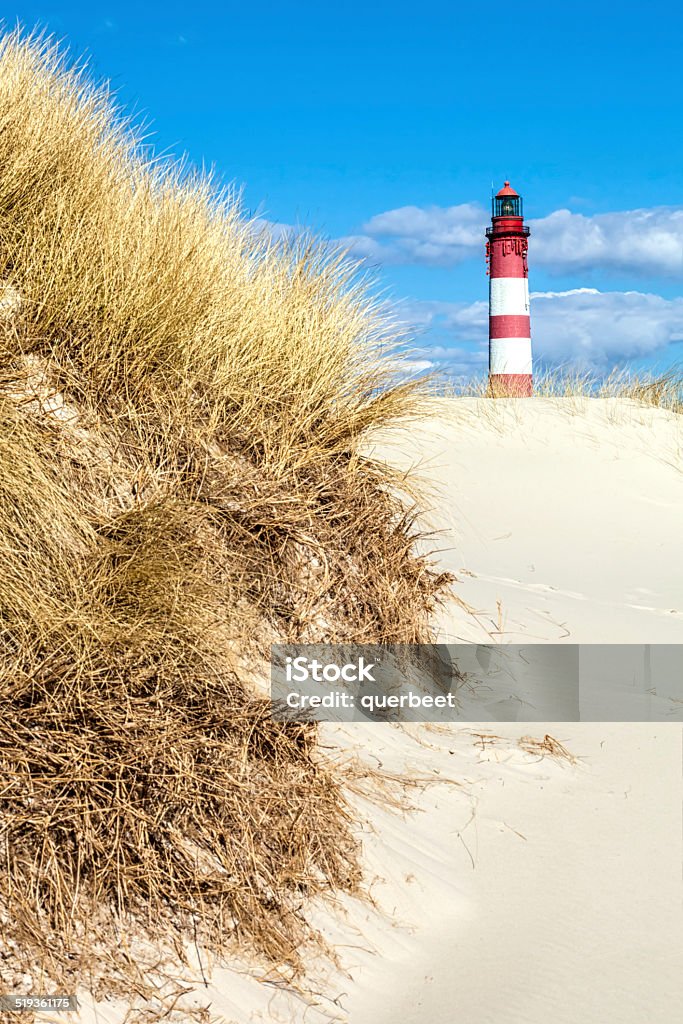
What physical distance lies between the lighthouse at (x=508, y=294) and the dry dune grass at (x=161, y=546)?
1219 centimetres

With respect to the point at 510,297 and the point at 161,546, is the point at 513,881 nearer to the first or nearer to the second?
the point at 161,546

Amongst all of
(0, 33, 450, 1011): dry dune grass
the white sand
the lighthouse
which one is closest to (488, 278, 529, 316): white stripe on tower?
the lighthouse

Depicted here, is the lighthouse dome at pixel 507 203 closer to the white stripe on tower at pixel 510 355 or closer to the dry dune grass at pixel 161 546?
the white stripe on tower at pixel 510 355

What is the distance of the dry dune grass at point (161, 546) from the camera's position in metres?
2.58

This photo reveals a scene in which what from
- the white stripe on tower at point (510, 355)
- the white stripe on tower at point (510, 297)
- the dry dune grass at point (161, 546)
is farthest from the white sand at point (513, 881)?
the white stripe on tower at point (510, 297)

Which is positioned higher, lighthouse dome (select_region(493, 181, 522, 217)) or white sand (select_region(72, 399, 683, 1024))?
lighthouse dome (select_region(493, 181, 522, 217))

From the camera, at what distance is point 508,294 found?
1727cm

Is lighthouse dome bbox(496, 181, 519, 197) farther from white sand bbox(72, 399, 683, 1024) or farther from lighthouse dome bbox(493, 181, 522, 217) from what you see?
white sand bbox(72, 399, 683, 1024)

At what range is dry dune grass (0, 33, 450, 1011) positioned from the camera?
2582 millimetres

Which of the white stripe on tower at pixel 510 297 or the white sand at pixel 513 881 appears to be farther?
the white stripe on tower at pixel 510 297

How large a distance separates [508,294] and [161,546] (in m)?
15.0

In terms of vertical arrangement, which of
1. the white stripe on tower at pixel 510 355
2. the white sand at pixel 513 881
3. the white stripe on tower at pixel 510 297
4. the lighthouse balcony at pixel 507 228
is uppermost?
the lighthouse balcony at pixel 507 228

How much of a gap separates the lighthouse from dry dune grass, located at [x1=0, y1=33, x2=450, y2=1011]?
1219 centimetres

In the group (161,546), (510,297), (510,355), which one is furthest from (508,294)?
(161,546)
